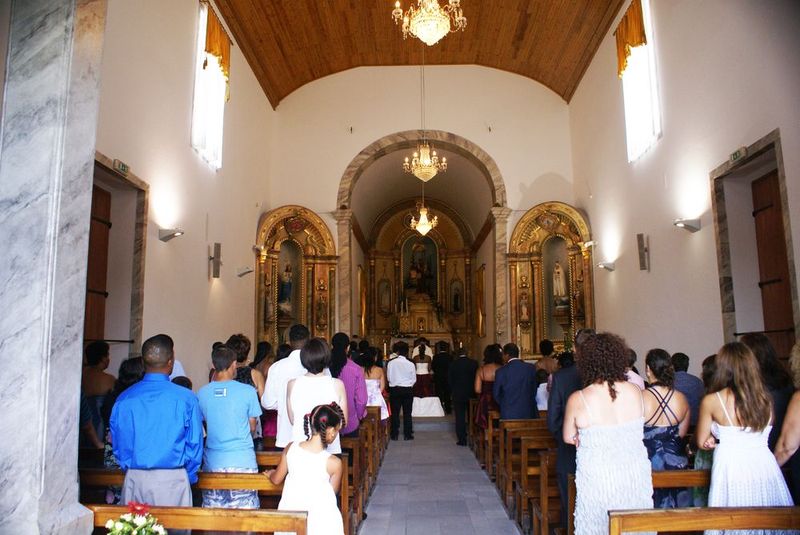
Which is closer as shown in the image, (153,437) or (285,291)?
(153,437)

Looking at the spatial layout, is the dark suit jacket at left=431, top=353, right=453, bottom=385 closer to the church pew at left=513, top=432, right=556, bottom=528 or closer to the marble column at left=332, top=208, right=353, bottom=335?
the marble column at left=332, top=208, right=353, bottom=335

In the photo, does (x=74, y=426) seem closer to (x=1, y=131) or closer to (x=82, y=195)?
Answer: (x=82, y=195)

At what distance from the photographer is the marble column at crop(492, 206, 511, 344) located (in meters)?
12.6

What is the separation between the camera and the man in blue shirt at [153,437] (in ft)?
10.5

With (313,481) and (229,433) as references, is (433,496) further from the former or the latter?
(313,481)

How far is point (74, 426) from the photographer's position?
3119 mm

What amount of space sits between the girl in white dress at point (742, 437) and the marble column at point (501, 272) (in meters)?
9.21

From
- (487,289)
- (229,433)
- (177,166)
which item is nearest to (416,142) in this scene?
(487,289)

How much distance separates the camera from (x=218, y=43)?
9070 millimetres

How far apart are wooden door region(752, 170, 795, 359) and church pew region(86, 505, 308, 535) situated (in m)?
5.37

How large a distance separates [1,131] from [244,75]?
327 inches

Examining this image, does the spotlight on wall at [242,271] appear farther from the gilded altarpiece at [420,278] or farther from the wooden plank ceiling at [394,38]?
the gilded altarpiece at [420,278]

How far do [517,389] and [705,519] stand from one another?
3853 millimetres

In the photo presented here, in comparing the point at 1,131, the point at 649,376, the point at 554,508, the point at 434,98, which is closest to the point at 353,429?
the point at 554,508
